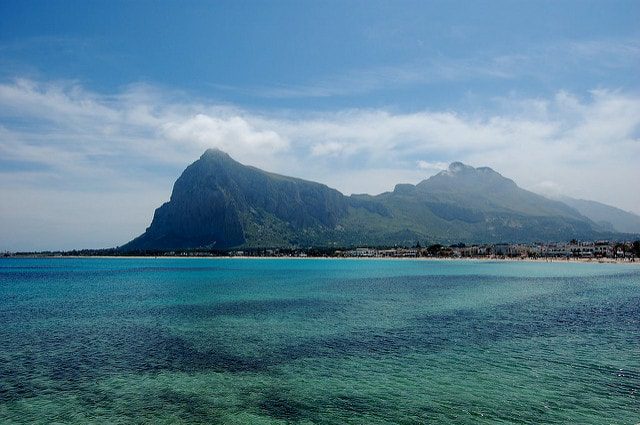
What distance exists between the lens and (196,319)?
2138 inches

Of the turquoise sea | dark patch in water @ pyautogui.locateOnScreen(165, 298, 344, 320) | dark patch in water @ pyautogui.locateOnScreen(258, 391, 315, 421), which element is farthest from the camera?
dark patch in water @ pyautogui.locateOnScreen(165, 298, 344, 320)

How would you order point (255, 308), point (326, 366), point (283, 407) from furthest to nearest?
point (255, 308) < point (326, 366) < point (283, 407)

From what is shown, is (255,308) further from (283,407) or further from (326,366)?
(283,407)

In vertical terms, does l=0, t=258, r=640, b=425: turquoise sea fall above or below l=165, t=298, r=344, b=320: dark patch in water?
above

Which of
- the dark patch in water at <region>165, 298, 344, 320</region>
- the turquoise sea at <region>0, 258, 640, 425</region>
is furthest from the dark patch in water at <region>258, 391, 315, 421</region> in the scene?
the dark patch in water at <region>165, 298, 344, 320</region>

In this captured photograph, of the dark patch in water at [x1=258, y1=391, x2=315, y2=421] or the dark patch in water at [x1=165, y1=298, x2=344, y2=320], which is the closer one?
the dark patch in water at [x1=258, y1=391, x2=315, y2=421]

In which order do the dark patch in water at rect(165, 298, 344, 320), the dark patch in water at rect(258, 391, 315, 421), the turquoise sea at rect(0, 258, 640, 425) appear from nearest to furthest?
1. the dark patch in water at rect(258, 391, 315, 421)
2. the turquoise sea at rect(0, 258, 640, 425)
3. the dark patch in water at rect(165, 298, 344, 320)

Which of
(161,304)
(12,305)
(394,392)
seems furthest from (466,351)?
(12,305)

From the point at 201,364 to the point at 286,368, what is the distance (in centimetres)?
653

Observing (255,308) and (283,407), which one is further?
(255,308)

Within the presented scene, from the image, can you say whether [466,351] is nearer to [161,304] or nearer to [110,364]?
[110,364]

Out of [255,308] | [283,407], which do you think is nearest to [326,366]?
[283,407]

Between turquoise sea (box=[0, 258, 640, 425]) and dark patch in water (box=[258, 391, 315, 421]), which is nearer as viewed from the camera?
dark patch in water (box=[258, 391, 315, 421])

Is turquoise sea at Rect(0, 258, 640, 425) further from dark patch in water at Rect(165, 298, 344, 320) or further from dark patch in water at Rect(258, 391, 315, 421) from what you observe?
dark patch in water at Rect(165, 298, 344, 320)
